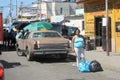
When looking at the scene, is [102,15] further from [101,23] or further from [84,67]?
[84,67]

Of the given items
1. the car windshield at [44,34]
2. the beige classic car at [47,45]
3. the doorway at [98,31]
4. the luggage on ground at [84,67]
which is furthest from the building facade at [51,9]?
the luggage on ground at [84,67]

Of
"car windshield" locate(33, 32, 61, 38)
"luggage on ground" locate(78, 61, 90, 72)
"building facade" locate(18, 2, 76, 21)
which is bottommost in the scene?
"luggage on ground" locate(78, 61, 90, 72)

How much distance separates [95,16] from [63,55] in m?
8.00

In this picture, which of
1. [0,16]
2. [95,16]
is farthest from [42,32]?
[95,16]

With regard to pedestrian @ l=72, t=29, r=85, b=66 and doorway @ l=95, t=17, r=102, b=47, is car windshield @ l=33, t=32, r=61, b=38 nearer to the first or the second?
pedestrian @ l=72, t=29, r=85, b=66

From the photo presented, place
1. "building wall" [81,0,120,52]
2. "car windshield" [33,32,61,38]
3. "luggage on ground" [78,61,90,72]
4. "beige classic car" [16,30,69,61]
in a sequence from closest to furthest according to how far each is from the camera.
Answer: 1. "luggage on ground" [78,61,90,72]
2. "beige classic car" [16,30,69,61]
3. "car windshield" [33,32,61,38]
4. "building wall" [81,0,120,52]

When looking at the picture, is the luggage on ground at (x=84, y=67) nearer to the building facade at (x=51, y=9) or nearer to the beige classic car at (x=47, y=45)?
the beige classic car at (x=47, y=45)

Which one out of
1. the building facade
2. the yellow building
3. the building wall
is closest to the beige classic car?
the yellow building

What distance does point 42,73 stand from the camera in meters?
15.2

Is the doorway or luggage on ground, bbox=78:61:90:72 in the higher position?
the doorway

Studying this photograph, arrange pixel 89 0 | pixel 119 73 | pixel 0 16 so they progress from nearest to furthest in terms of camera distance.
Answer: pixel 119 73 < pixel 0 16 < pixel 89 0

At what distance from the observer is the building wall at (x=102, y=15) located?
81.1 feet

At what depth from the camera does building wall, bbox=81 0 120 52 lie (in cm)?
2471

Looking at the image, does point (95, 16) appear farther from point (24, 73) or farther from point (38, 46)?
point (24, 73)
